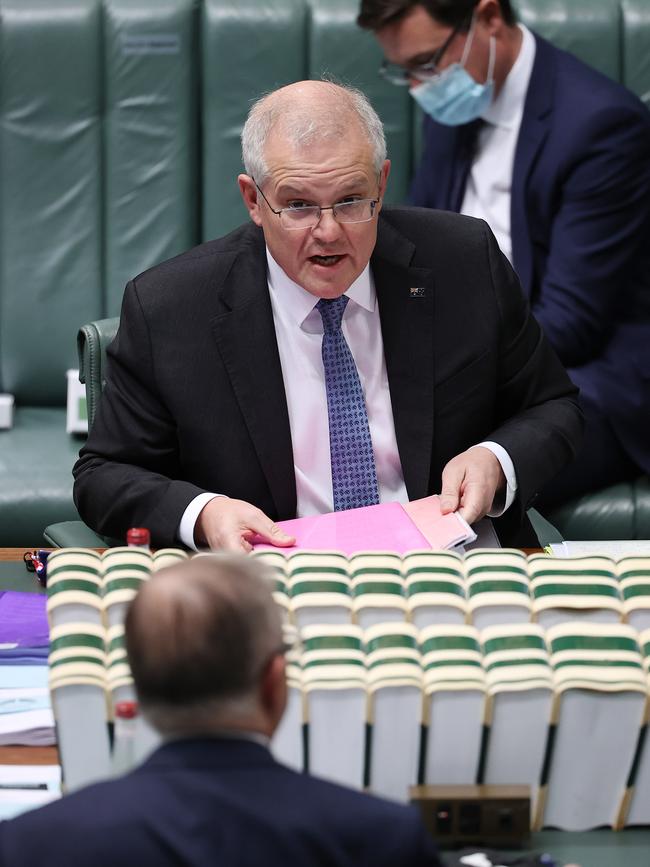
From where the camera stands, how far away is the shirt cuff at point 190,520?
1968 mm

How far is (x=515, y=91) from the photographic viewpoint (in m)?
3.39

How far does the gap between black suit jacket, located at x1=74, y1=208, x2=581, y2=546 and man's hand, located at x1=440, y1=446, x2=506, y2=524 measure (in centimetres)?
7

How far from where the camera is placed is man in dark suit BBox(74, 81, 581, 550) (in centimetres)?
209

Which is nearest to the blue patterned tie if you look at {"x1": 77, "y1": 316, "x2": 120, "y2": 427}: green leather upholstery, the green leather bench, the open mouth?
the open mouth

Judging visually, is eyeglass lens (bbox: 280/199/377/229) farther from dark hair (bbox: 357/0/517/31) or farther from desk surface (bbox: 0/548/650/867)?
dark hair (bbox: 357/0/517/31)

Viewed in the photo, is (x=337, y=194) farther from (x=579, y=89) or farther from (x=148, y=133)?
(x=148, y=133)

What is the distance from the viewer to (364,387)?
7.47 ft

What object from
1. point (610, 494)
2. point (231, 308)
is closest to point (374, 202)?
point (231, 308)

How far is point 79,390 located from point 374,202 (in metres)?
1.63

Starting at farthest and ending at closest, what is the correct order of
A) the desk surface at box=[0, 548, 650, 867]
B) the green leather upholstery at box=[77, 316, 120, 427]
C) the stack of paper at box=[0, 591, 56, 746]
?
the green leather upholstery at box=[77, 316, 120, 427], the stack of paper at box=[0, 591, 56, 746], the desk surface at box=[0, 548, 650, 867]

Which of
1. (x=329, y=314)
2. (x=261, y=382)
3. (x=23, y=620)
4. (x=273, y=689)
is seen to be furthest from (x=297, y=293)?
(x=273, y=689)

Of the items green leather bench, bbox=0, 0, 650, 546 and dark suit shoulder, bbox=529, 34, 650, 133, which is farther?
green leather bench, bbox=0, 0, 650, 546

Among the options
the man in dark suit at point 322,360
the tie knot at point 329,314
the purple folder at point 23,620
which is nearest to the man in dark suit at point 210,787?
the purple folder at point 23,620

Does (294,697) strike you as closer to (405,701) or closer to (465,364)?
(405,701)
